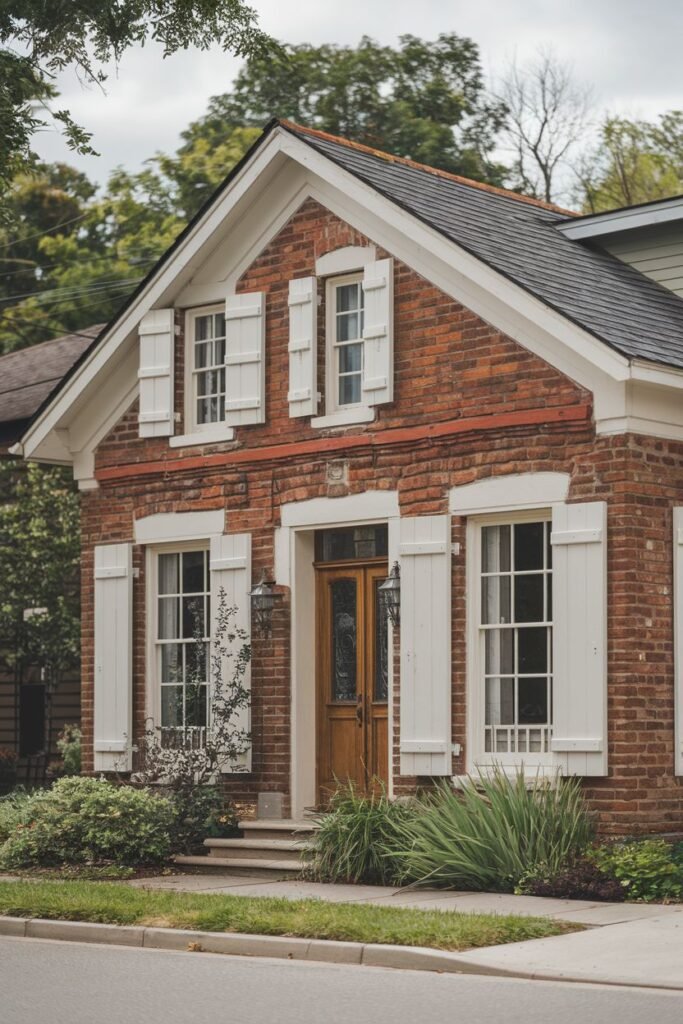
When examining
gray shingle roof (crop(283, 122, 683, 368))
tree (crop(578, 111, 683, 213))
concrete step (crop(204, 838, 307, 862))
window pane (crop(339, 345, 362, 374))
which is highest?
tree (crop(578, 111, 683, 213))

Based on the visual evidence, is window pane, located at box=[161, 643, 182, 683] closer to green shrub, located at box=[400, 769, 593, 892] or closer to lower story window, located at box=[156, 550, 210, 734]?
lower story window, located at box=[156, 550, 210, 734]

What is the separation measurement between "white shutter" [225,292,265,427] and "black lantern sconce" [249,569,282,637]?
157 cm

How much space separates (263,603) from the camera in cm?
1578

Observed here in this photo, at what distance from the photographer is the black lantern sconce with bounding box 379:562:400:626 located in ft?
48.8

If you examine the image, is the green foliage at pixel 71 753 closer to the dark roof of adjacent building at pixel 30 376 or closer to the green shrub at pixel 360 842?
the dark roof of adjacent building at pixel 30 376

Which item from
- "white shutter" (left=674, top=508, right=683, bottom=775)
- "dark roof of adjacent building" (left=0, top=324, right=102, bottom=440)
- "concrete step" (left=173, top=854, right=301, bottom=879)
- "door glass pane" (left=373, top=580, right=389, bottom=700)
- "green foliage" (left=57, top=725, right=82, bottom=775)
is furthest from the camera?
"dark roof of adjacent building" (left=0, top=324, right=102, bottom=440)

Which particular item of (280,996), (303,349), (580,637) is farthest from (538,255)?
(280,996)

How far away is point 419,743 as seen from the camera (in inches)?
570

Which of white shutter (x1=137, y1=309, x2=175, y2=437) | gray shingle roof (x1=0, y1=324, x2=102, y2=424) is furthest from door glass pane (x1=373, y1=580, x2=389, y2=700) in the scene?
gray shingle roof (x1=0, y1=324, x2=102, y2=424)

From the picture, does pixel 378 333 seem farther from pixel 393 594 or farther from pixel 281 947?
pixel 281 947

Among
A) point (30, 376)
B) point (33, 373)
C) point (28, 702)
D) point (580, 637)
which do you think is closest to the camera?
point (580, 637)

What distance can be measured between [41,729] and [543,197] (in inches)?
759

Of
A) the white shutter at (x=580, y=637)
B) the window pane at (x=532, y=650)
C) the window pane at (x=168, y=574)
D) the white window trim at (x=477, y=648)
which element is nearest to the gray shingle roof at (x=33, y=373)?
the window pane at (x=168, y=574)

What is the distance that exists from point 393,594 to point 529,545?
53.5 inches
